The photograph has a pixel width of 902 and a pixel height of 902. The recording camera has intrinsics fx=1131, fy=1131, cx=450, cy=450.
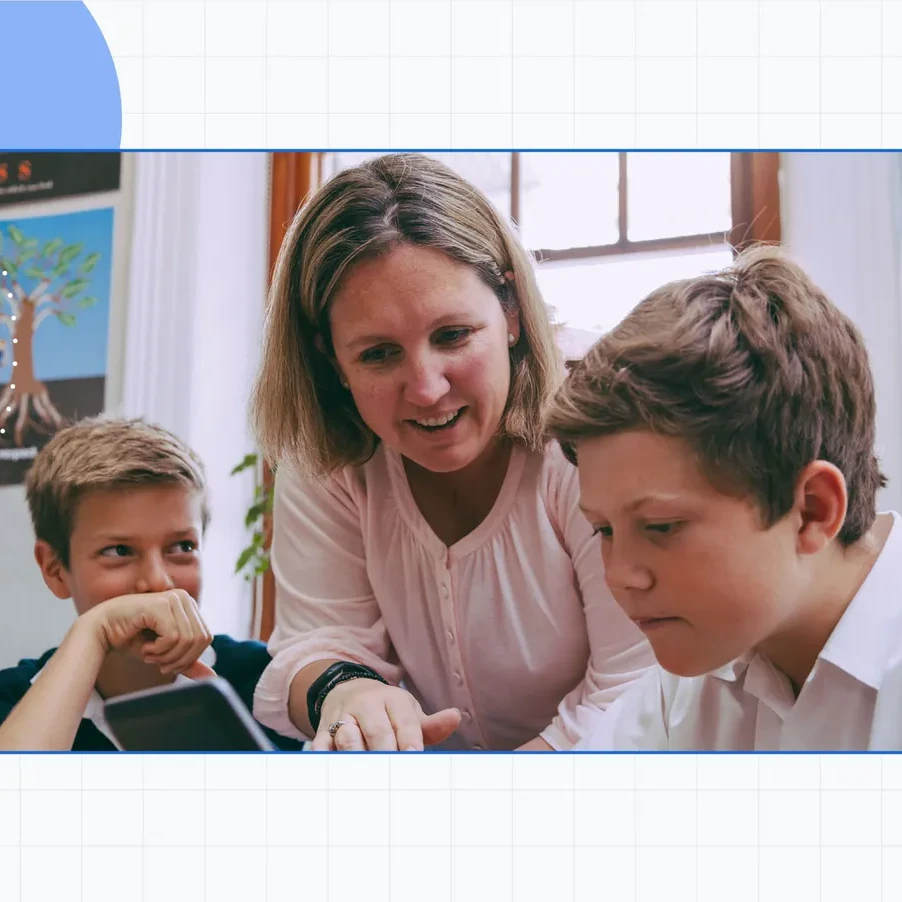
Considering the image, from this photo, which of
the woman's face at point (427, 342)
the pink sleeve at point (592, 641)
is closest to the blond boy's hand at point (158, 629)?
the woman's face at point (427, 342)

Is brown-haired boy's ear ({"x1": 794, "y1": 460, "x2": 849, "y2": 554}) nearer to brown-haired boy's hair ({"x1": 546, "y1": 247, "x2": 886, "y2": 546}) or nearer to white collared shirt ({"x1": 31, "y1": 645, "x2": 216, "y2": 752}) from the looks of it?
brown-haired boy's hair ({"x1": 546, "y1": 247, "x2": 886, "y2": 546})

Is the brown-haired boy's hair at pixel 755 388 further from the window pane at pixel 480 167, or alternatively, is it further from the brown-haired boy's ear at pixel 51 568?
the brown-haired boy's ear at pixel 51 568

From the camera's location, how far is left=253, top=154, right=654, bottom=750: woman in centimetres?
159

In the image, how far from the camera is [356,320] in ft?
5.25

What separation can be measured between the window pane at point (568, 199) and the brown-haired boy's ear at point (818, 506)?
1.47 feet

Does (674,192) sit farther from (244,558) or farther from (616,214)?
(244,558)

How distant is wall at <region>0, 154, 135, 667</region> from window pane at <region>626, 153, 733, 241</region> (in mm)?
772

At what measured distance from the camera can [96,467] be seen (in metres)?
1.71
